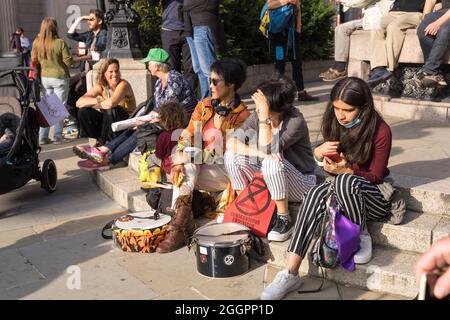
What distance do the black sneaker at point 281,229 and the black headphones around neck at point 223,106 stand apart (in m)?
1.15

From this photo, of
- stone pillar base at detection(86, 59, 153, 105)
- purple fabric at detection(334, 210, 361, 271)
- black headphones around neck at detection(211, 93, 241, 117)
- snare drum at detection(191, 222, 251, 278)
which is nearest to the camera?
purple fabric at detection(334, 210, 361, 271)

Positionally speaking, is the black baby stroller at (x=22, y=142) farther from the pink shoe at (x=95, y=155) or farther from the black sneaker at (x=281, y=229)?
the black sneaker at (x=281, y=229)

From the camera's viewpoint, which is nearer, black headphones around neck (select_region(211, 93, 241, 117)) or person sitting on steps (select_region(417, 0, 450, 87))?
black headphones around neck (select_region(211, 93, 241, 117))

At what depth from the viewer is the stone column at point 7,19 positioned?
19520 mm

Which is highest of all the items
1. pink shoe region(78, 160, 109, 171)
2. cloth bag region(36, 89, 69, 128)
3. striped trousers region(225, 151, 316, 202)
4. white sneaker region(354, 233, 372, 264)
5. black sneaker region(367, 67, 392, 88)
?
black sneaker region(367, 67, 392, 88)

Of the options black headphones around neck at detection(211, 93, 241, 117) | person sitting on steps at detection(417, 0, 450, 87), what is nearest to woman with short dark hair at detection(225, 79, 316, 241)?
black headphones around neck at detection(211, 93, 241, 117)

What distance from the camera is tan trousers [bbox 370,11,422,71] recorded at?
23.9 ft

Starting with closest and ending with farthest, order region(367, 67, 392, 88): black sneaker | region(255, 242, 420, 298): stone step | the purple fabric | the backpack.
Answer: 1. region(255, 242, 420, 298): stone step
2. the purple fabric
3. region(367, 67, 392, 88): black sneaker
4. the backpack

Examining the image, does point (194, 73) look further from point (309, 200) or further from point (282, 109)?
point (309, 200)

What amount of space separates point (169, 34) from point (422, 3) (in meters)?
3.32

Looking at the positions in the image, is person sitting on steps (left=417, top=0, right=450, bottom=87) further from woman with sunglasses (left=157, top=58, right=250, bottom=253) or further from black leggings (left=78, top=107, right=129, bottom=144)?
black leggings (left=78, top=107, right=129, bottom=144)

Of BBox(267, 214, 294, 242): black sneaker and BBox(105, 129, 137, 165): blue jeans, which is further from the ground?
BBox(105, 129, 137, 165): blue jeans

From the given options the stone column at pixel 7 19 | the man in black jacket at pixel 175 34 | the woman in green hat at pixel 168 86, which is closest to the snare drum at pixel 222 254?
the woman in green hat at pixel 168 86

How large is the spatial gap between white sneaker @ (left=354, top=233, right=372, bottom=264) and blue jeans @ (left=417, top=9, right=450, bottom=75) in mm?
3590
